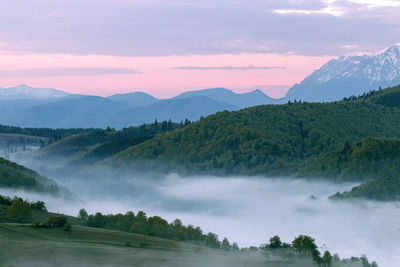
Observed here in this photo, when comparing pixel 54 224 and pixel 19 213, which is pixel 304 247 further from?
pixel 19 213

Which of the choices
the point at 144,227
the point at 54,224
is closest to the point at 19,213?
the point at 54,224

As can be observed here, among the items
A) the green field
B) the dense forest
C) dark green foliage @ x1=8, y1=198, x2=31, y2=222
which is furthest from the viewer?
dark green foliage @ x1=8, y1=198, x2=31, y2=222

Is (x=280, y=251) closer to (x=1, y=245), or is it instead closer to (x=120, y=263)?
(x=120, y=263)

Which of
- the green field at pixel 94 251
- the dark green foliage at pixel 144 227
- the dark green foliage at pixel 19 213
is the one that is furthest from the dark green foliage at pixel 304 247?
the dark green foliage at pixel 19 213

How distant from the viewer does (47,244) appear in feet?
281

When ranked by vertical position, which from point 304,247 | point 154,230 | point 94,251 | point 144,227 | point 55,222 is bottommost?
point 94,251

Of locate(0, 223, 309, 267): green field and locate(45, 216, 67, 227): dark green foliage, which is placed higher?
locate(45, 216, 67, 227): dark green foliage

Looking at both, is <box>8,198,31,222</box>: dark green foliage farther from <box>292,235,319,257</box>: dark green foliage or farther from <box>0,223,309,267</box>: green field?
<box>292,235,319,257</box>: dark green foliage

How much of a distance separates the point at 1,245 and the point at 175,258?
24.3 metres

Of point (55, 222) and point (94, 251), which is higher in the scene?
point (55, 222)

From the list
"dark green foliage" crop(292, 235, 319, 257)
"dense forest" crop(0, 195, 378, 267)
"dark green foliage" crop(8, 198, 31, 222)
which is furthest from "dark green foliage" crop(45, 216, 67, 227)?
"dark green foliage" crop(292, 235, 319, 257)

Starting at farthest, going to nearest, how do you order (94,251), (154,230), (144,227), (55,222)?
(154,230), (144,227), (55,222), (94,251)

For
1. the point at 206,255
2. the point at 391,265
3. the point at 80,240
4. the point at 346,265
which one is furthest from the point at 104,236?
the point at 391,265

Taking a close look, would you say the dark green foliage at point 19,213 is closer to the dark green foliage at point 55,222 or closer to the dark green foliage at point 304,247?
the dark green foliage at point 55,222
